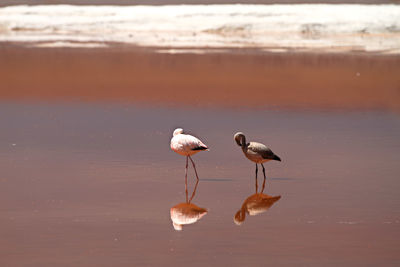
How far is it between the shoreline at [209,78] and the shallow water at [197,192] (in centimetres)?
219

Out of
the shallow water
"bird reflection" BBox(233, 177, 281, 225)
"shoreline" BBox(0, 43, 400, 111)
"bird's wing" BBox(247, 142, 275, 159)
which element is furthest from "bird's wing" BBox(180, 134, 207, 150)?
"shoreline" BBox(0, 43, 400, 111)

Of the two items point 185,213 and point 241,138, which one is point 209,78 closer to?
point 241,138

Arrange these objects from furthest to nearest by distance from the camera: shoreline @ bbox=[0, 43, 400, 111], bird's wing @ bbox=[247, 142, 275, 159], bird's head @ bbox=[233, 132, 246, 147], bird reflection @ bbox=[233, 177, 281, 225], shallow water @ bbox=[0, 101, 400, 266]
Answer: shoreline @ bbox=[0, 43, 400, 111], bird's head @ bbox=[233, 132, 246, 147], bird's wing @ bbox=[247, 142, 275, 159], bird reflection @ bbox=[233, 177, 281, 225], shallow water @ bbox=[0, 101, 400, 266]

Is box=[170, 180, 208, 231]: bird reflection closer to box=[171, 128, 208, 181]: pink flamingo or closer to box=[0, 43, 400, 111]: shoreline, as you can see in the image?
box=[171, 128, 208, 181]: pink flamingo

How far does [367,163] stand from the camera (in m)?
8.52

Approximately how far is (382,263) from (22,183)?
3.59 m

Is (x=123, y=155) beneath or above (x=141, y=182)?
above

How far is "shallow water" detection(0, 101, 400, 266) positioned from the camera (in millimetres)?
5527

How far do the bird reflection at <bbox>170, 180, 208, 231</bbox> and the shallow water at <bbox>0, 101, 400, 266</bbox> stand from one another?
63 millimetres

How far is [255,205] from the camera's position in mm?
6891

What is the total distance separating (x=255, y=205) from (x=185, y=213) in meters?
0.66

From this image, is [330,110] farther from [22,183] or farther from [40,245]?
[40,245]

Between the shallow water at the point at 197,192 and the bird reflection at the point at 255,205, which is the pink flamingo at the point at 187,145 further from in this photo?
the bird reflection at the point at 255,205

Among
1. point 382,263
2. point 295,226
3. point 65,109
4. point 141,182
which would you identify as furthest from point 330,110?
point 382,263
